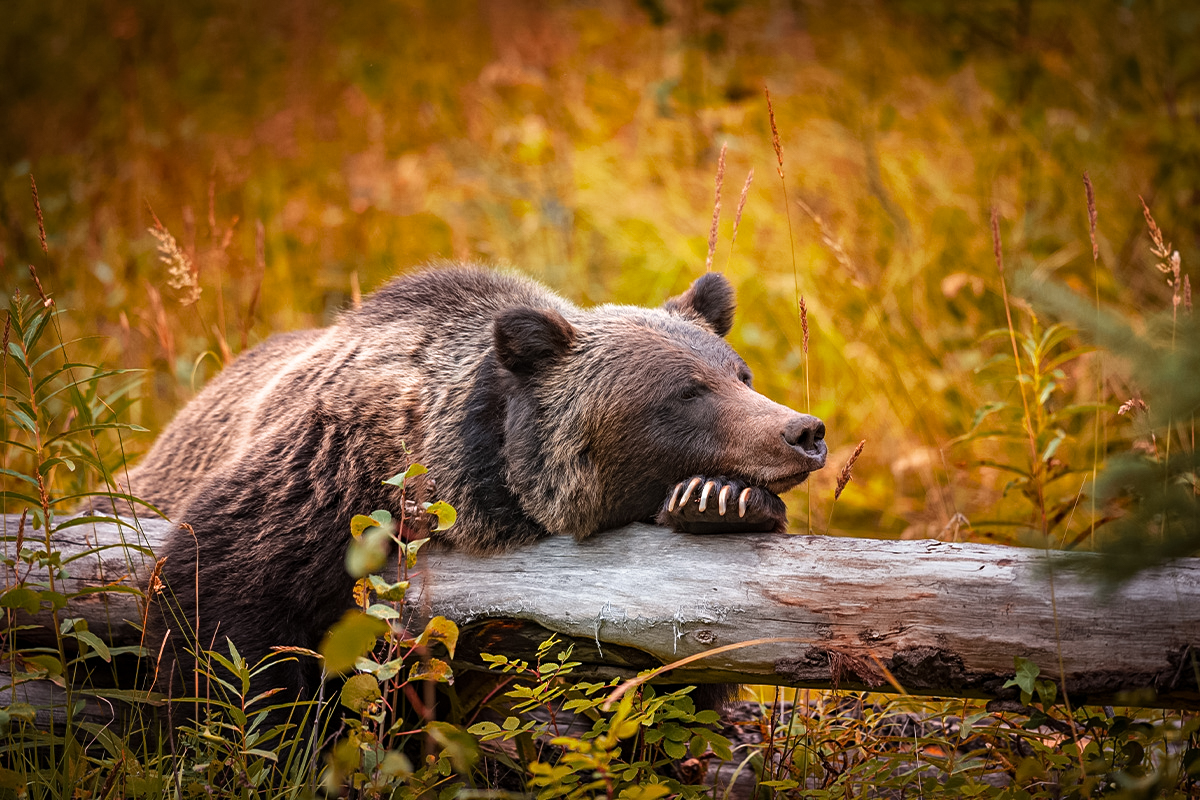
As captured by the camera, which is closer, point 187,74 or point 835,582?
point 835,582

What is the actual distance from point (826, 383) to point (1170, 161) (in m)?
2.54

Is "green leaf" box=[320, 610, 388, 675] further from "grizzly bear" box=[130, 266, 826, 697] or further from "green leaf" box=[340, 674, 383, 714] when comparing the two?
"grizzly bear" box=[130, 266, 826, 697]

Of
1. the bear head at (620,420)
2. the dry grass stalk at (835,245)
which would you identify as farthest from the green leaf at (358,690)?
the dry grass stalk at (835,245)

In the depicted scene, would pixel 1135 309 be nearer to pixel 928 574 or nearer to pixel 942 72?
pixel 942 72

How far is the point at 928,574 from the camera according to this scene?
243 cm

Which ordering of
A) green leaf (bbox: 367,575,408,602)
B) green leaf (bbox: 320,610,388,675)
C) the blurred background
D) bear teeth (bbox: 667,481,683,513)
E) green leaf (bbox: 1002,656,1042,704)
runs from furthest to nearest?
the blurred background → bear teeth (bbox: 667,481,683,513) → green leaf (bbox: 1002,656,1042,704) → green leaf (bbox: 367,575,408,602) → green leaf (bbox: 320,610,388,675)

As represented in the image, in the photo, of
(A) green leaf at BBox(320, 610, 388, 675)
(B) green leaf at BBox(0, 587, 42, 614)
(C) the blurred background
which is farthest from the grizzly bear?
(A) green leaf at BBox(320, 610, 388, 675)

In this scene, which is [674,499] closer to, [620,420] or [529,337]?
[620,420]

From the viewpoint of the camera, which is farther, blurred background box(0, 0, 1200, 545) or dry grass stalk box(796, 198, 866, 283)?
blurred background box(0, 0, 1200, 545)

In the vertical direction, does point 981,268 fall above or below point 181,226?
below

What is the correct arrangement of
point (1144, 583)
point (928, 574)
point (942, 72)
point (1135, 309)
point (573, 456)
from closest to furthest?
point (1144, 583), point (928, 574), point (573, 456), point (1135, 309), point (942, 72)

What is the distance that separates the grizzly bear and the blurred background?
3.44 ft

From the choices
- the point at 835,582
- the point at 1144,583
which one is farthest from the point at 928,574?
the point at 1144,583

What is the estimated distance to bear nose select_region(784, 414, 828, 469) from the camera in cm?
288
